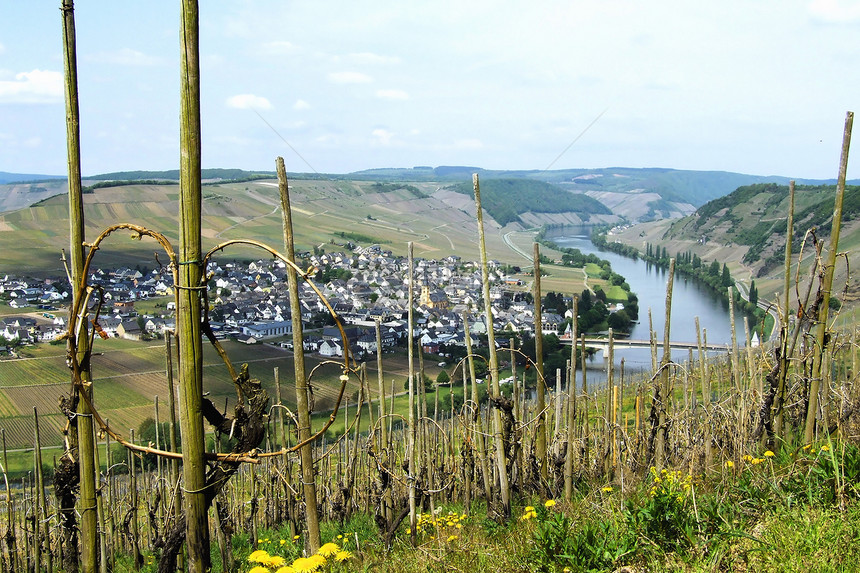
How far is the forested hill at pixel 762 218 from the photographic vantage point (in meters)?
66.4

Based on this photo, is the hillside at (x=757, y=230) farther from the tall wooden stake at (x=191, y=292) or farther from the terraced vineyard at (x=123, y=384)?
the tall wooden stake at (x=191, y=292)

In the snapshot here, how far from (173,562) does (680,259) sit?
88.6m

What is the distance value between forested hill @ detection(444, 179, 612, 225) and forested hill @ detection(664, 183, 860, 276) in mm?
26606

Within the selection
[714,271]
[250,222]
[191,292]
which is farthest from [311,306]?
[191,292]

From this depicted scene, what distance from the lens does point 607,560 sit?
3586 mm

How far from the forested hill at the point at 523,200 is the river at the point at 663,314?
2681 cm

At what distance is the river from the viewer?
129 feet

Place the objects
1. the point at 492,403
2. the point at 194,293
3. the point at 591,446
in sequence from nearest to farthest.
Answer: the point at 194,293
the point at 492,403
the point at 591,446

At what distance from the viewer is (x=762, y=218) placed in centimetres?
9275

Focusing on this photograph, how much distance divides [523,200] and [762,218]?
47708 mm

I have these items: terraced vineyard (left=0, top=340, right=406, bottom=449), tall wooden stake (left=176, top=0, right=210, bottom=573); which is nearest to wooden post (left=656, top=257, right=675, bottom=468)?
tall wooden stake (left=176, top=0, right=210, bottom=573)

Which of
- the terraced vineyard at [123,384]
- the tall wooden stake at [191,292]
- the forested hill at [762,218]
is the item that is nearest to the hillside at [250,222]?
the terraced vineyard at [123,384]

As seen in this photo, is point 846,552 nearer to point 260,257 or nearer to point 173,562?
point 173,562

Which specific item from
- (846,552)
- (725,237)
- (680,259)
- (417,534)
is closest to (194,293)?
(846,552)
